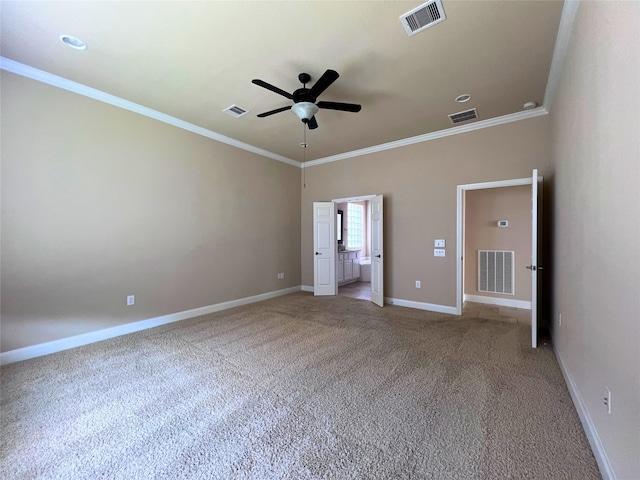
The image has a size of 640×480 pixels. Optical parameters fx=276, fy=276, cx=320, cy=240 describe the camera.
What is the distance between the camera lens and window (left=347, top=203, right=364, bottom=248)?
8.38 m

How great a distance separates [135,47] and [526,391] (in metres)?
4.68

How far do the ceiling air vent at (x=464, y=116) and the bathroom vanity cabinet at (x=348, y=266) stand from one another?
4.06m

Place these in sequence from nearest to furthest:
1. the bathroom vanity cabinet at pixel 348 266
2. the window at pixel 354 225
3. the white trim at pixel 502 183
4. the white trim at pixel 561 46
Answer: the white trim at pixel 561 46 → the white trim at pixel 502 183 → the bathroom vanity cabinet at pixel 348 266 → the window at pixel 354 225

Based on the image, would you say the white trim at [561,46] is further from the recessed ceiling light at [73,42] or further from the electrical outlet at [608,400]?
the recessed ceiling light at [73,42]

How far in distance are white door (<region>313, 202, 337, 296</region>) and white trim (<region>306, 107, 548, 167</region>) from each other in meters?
1.16

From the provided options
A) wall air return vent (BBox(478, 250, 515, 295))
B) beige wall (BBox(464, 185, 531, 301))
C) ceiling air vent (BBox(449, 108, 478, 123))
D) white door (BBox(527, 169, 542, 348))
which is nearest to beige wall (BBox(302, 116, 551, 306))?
ceiling air vent (BBox(449, 108, 478, 123))

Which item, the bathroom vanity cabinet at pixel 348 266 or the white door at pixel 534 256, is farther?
the bathroom vanity cabinet at pixel 348 266

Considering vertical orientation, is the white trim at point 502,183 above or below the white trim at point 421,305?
above

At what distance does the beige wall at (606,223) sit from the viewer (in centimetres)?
119

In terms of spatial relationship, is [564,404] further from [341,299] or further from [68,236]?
[68,236]

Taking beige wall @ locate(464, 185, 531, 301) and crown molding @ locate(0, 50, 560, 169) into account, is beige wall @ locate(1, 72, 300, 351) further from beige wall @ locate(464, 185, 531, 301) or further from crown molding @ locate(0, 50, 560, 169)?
beige wall @ locate(464, 185, 531, 301)

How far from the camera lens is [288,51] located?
269cm

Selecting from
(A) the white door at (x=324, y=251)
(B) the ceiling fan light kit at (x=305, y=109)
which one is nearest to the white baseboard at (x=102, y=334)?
(A) the white door at (x=324, y=251)

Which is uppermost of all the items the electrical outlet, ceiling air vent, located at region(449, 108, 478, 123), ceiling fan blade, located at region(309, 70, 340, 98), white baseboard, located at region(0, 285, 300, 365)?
ceiling air vent, located at region(449, 108, 478, 123)
